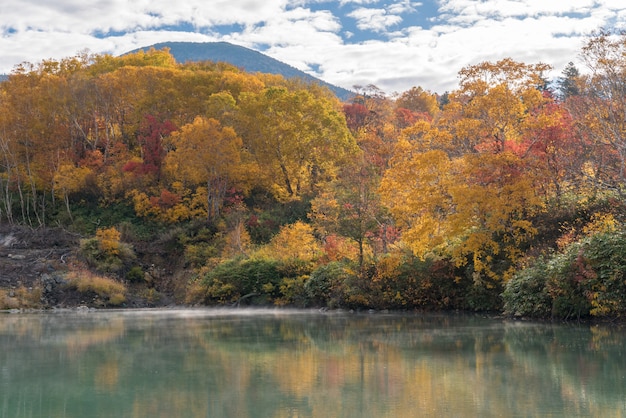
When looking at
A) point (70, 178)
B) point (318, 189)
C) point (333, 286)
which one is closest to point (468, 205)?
point (333, 286)

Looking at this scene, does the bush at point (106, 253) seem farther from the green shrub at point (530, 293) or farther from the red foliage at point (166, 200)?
the green shrub at point (530, 293)

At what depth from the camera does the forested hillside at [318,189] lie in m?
22.9

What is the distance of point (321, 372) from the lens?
10891mm

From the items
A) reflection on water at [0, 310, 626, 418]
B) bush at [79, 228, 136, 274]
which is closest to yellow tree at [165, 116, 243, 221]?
bush at [79, 228, 136, 274]

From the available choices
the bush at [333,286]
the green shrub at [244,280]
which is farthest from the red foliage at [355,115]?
the bush at [333,286]

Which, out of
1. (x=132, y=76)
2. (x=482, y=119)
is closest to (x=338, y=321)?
(x=482, y=119)

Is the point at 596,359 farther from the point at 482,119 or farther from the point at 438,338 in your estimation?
the point at 482,119

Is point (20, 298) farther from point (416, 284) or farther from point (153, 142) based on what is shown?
point (416, 284)

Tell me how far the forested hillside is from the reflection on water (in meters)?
5.05

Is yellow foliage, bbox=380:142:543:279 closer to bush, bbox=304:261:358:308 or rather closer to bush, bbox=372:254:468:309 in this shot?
bush, bbox=372:254:468:309

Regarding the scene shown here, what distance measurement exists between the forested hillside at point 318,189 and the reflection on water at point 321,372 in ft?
16.6

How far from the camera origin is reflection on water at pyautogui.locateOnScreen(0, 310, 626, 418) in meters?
8.17

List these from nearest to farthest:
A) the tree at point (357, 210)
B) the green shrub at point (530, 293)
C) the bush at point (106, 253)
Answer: the green shrub at point (530, 293), the tree at point (357, 210), the bush at point (106, 253)

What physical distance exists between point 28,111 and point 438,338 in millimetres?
39659
